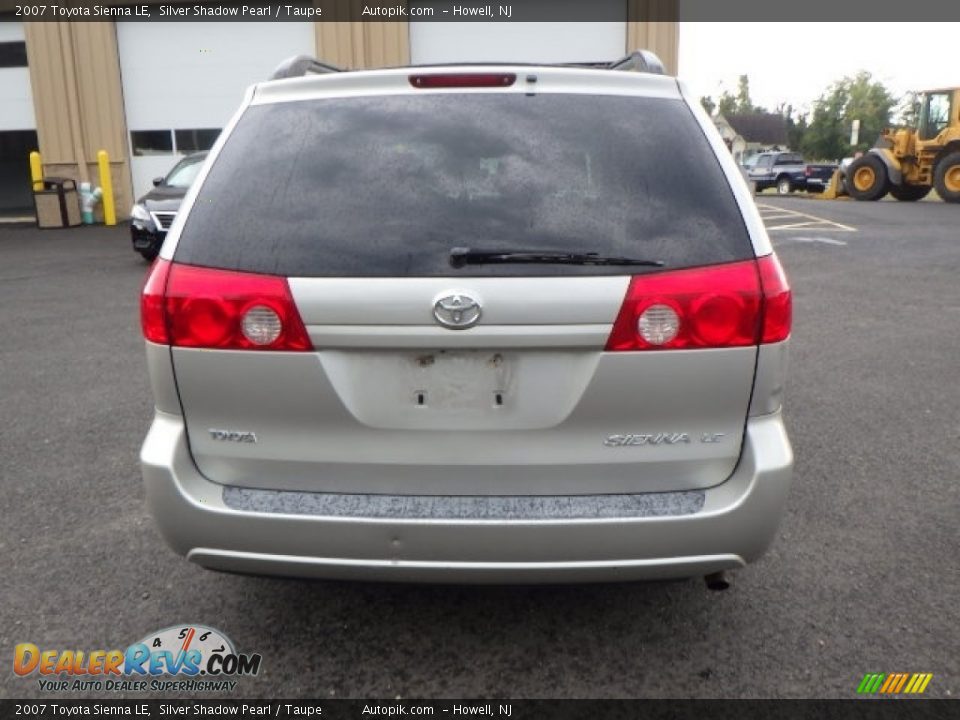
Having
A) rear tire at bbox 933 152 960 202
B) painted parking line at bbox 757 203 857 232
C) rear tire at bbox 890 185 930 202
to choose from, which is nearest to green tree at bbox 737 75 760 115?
rear tire at bbox 890 185 930 202

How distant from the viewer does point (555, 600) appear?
9.87 feet

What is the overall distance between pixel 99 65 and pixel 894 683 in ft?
71.7

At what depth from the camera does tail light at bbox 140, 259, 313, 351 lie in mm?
2252

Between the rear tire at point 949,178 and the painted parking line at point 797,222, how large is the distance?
4.84 metres

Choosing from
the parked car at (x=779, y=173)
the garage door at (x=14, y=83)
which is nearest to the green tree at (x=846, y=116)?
the parked car at (x=779, y=173)

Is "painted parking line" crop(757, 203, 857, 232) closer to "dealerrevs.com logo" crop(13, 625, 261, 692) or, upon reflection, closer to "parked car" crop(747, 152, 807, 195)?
"dealerrevs.com logo" crop(13, 625, 261, 692)

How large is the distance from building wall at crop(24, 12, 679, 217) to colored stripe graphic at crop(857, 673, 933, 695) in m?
18.3

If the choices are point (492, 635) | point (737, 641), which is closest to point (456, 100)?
point (492, 635)

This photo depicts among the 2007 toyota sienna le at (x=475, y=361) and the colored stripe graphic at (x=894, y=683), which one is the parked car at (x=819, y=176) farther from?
the 2007 toyota sienna le at (x=475, y=361)

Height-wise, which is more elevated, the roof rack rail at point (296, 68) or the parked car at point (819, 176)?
the roof rack rail at point (296, 68)

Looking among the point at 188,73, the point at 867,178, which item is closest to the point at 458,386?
the point at 188,73

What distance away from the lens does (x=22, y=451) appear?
4.60m

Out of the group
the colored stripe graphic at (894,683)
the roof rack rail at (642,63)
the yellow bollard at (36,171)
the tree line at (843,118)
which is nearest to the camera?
the colored stripe graphic at (894,683)

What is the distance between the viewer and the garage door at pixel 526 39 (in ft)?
63.6
